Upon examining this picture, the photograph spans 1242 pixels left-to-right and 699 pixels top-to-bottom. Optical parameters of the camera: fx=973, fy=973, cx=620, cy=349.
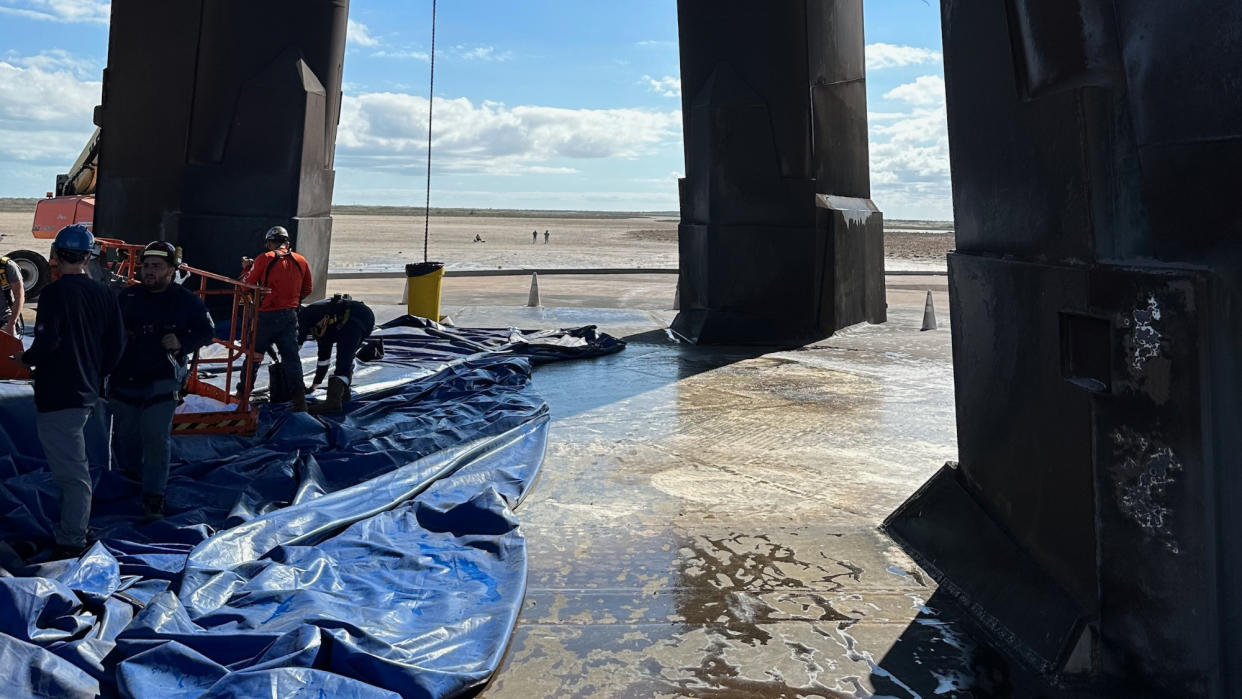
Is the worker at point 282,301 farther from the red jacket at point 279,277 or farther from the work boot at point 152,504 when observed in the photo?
the work boot at point 152,504

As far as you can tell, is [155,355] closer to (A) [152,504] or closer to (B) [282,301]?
(A) [152,504]

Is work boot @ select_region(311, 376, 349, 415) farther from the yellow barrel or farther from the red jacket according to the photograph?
the yellow barrel

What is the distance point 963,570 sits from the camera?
3672 mm

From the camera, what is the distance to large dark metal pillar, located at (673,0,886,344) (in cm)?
1284

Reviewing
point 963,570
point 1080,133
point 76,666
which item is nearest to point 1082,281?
point 1080,133

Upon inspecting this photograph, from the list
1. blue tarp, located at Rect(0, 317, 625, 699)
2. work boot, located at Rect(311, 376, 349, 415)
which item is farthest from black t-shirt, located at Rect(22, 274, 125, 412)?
work boot, located at Rect(311, 376, 349, 415)

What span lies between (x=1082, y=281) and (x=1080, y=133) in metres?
0.43

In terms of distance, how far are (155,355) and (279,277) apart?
2.84 m

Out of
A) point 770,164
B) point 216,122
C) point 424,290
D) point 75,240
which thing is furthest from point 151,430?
point 770,164

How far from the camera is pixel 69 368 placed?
472 cm

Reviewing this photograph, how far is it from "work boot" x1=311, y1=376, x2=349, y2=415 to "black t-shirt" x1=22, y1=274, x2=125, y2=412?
349 cm

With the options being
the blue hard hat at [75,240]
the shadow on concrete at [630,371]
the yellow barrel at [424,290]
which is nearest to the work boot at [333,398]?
the shadow on concrete at [630,371]

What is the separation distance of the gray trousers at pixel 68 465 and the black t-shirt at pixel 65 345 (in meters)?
0.06

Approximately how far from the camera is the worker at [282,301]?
820 cm
